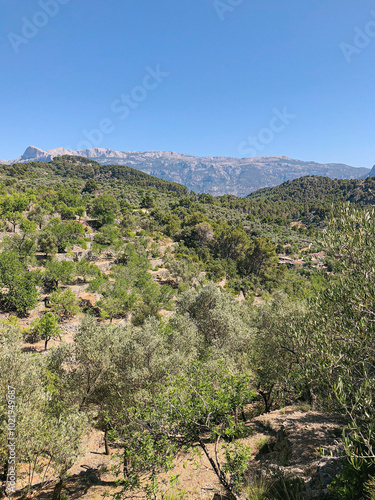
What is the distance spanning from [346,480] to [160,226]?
263 ft

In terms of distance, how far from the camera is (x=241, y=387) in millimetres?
9445

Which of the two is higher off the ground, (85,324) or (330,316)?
(330,316)

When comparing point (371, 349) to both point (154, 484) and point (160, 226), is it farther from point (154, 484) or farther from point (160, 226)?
point (160, 226)

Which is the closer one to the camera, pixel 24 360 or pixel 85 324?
pixel 24 360

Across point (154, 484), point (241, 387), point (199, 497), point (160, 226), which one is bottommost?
point (199, 497)

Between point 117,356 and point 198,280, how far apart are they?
45.0 m

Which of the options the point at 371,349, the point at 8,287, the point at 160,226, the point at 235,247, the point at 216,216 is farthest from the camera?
the point at 216,216

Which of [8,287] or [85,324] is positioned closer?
[85,324]

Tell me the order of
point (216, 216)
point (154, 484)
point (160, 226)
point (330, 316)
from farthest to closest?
point (216, 216), point (160, 226), point (330, 316), point (154, 484)

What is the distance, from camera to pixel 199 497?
426 inches

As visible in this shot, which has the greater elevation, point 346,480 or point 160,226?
point 160,226

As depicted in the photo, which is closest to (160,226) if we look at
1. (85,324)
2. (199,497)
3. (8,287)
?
(8,287)

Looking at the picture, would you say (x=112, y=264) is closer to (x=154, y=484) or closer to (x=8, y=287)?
(x=8, y=287)

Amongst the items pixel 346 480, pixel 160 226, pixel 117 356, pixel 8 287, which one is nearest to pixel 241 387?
pixel 346 480
